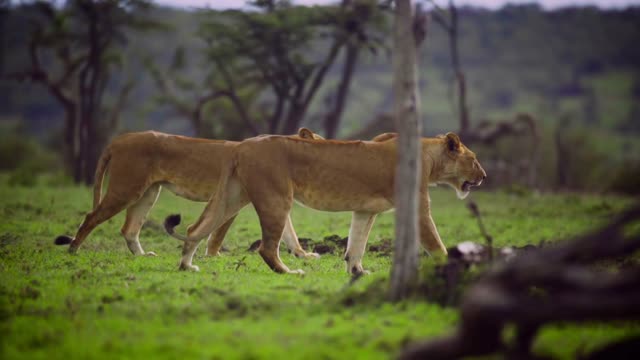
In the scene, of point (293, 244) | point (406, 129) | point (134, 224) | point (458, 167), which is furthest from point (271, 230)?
point (134, 224)

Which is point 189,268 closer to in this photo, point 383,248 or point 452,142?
point 452,142

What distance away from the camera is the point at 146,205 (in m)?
12.6

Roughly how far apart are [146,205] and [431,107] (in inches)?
4495

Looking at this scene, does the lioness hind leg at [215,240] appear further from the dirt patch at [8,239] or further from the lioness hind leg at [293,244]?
the dirt patch at [8,239]

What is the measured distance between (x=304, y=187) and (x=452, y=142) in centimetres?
223

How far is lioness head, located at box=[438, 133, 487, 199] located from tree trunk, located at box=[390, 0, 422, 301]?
131 inches

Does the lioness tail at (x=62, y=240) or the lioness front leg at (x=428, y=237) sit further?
the lioness tail at (x=62, y=240)

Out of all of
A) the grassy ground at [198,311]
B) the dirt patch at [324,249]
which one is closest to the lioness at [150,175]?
the grassy ground at [198,311]

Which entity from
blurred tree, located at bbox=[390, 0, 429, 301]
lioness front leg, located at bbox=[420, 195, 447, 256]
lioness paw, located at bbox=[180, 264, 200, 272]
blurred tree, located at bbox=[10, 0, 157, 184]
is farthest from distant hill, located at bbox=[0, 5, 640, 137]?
blurred tree, located at bbox=[390, 0, 429, 301]

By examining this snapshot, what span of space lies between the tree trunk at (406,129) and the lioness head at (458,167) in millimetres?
3337

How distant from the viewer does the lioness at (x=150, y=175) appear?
1195 cm

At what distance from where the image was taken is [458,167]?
1159 cm

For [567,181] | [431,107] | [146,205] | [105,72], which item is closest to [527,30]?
[431,107]

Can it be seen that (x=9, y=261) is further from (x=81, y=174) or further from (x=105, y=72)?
(x=105, y=72)
